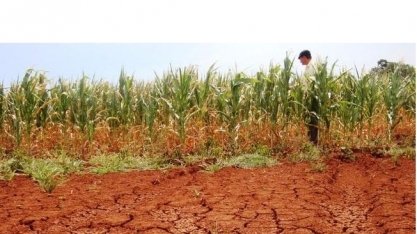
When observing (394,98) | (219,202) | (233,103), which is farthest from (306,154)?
(219,202)

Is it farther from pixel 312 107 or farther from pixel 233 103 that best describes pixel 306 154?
pixel 233 103

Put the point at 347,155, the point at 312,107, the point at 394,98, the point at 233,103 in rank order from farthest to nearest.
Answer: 1. the point at 394,98
2. the point at 312,107
3. the point at 233,103
4. the point at 347,155

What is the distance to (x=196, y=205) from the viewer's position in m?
3.79

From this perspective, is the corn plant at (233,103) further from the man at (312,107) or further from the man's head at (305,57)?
the man's head at (305,57)

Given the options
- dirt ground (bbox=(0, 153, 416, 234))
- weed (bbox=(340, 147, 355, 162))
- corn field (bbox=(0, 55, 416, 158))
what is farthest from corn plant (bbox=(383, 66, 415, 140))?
dirt ground (bbox=(0, 153, 416, 234))

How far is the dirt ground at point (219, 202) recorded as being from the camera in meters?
3.31

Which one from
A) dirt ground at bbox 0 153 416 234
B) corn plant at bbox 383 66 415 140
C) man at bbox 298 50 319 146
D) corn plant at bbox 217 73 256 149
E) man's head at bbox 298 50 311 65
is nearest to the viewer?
dirt ground at bbox 0 153 416 234

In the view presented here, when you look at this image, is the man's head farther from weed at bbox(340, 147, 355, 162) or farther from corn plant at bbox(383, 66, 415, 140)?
weed at bbox(340, 147, 355, 162)

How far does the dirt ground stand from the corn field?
48.4 inches

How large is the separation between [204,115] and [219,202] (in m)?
2.94

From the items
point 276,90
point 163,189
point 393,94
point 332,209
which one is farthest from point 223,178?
point 393,94

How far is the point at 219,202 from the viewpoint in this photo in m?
3.87

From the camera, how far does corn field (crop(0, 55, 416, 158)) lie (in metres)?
6.29

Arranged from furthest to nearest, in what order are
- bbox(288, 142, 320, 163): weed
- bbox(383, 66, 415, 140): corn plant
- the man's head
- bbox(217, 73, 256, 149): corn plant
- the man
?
the man's head, bbox(383, 66, 415, 140): corn plant, the man, bbox(217, 73, 256, 149): corn plant, bbox(288, 142, 320, 163): weed
